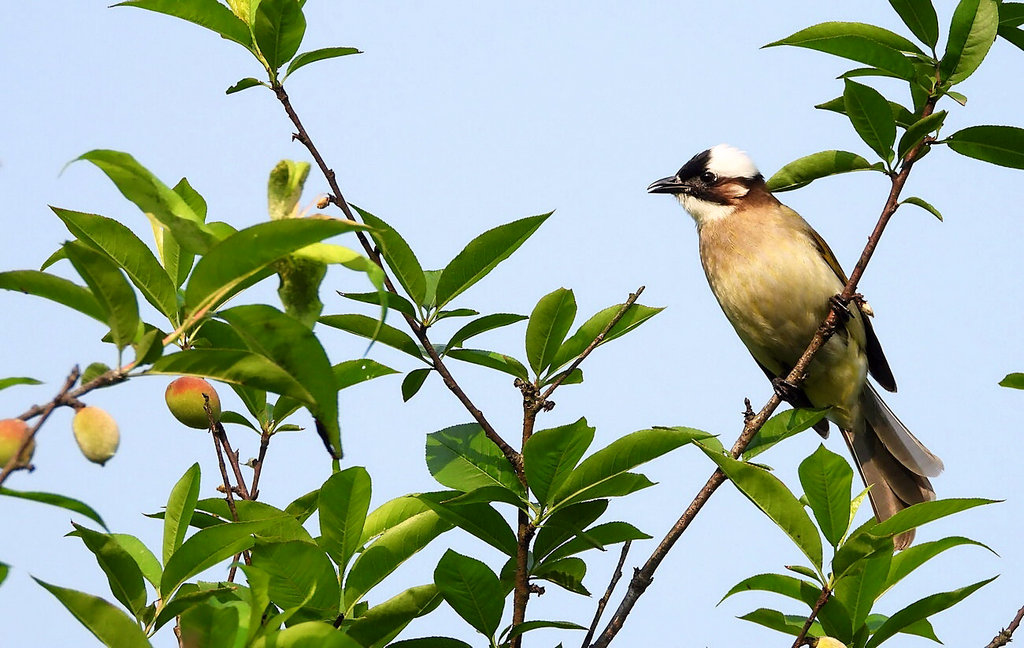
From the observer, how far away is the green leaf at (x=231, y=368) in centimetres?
161

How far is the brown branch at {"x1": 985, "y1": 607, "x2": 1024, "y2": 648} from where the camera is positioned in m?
2.56

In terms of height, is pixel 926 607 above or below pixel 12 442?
below

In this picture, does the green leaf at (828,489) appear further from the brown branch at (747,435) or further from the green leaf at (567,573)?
the green leaf at (567,573)

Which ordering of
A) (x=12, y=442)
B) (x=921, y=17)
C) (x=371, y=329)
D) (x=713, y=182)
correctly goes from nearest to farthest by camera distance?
(x=12, y=442), (x=371, y=329), (x=921, y=17), (x=713, y=182)

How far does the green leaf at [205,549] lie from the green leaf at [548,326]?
92cm

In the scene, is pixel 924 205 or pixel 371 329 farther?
pixel 924 205

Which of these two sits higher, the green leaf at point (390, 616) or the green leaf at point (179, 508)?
the green leaf at point (179, 508)

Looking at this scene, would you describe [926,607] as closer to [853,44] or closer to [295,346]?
[853,44]

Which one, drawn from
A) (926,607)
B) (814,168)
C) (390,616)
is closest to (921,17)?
(814,168)

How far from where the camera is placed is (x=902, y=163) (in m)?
3.13

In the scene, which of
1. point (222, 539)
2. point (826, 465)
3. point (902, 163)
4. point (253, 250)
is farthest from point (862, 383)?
point (253, 250)

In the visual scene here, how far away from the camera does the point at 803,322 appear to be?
5.37 metres

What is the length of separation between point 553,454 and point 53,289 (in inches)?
44.8

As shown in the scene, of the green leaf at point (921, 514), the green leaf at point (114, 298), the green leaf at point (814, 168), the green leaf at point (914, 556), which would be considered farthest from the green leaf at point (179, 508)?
the green leaf at point (814, 168)
